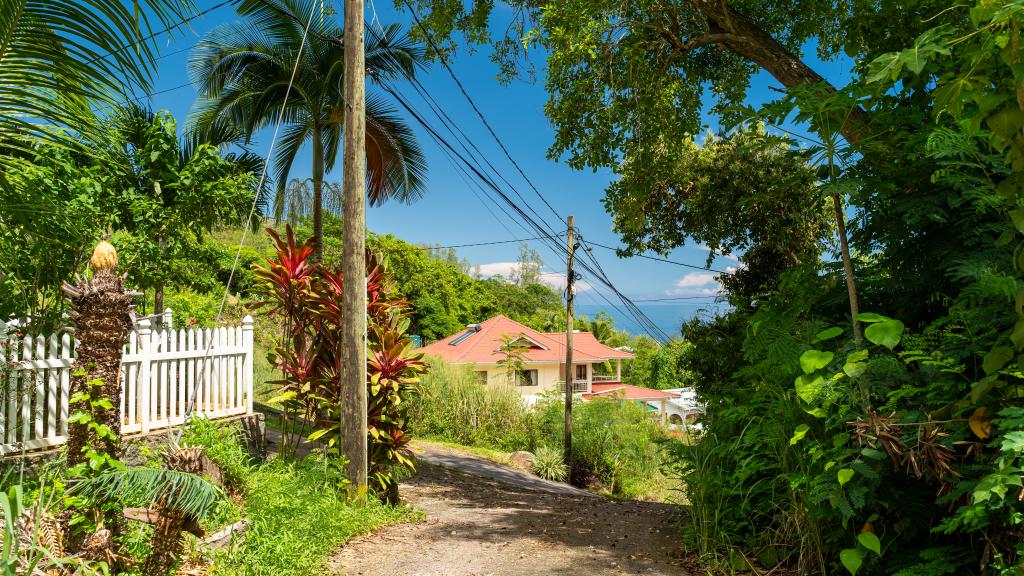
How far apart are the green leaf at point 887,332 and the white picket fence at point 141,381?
14.9ft

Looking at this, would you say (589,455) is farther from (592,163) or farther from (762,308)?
(762,308)

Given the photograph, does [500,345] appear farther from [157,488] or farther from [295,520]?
[157,488]

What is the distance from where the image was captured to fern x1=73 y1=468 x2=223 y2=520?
128 inches

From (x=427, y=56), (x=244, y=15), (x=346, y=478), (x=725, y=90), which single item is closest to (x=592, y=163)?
(x=725, y=90)

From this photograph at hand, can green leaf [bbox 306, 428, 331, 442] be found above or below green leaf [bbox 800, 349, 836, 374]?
below

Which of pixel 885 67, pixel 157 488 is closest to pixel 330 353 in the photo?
pixel 157 488

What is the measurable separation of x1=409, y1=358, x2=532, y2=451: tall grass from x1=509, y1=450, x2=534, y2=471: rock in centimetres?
135

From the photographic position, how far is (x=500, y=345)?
30.1 meters

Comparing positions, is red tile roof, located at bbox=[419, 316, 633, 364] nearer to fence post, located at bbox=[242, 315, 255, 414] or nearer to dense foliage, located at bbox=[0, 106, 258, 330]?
dense foliage, located at bbox=[0, 106, 258, 330]

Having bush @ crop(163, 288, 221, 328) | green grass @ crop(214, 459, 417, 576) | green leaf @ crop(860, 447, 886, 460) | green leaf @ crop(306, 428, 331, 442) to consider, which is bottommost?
green grass @ crop(214, 459, 417, 576)

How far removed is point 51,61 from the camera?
311 cm

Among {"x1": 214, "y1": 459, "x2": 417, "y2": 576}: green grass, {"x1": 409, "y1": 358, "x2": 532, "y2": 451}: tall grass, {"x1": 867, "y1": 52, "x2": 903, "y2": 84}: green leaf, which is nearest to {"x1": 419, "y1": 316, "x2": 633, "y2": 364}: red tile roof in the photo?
{"x1": 409, "y1": 358, "x2": 532, "y2": 451}: tall grass

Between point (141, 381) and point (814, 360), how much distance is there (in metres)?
6.69

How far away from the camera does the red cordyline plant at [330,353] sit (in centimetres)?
712
